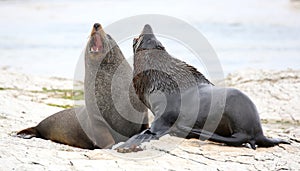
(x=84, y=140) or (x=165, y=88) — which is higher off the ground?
(x=165, y=88)

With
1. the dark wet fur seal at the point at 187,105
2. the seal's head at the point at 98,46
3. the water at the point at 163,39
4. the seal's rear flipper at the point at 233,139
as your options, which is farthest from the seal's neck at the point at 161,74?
the water at the point at 163,39

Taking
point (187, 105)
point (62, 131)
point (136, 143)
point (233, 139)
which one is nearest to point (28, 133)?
point (62, 131)

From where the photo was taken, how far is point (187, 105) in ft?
17.0

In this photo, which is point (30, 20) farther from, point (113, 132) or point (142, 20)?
point (113, 132)

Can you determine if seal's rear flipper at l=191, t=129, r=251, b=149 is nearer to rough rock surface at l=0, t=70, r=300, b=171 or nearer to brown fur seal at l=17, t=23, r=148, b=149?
rough rock surface at l=0, t=70, r=300, b=171

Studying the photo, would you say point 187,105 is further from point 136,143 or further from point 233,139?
point 136,143

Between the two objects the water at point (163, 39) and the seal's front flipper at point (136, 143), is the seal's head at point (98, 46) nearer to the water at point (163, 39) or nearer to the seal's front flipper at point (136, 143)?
the seal's front flipper at point (136, 143)

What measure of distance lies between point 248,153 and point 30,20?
17263 millimetres

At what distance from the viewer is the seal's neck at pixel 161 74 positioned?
5406mm

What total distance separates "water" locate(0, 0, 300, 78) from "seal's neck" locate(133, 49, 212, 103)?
5377mm

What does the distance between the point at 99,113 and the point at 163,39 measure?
349 inches

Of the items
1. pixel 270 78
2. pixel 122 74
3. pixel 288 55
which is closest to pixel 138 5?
pixel 288 55

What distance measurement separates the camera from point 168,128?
5.11m

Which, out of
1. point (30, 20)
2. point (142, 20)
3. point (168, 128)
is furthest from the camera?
point (30, 20)
